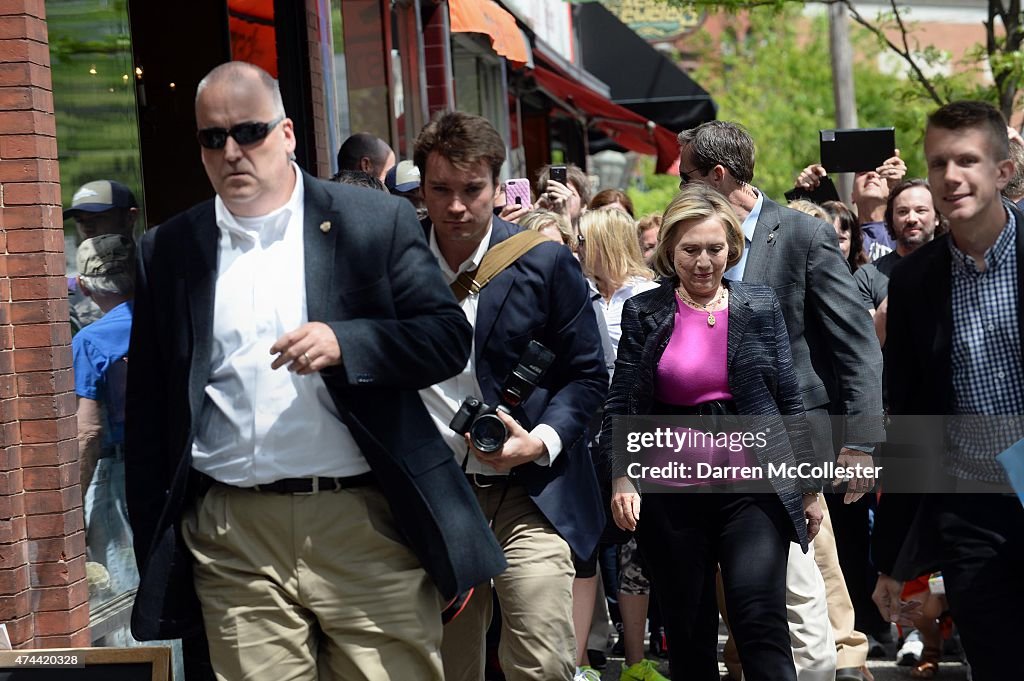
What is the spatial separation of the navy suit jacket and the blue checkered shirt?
4.01 ft

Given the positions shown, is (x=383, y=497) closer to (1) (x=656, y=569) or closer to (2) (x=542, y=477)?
(2) (x=542, y=477)

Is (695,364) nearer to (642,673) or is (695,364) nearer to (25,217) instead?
(642,673)

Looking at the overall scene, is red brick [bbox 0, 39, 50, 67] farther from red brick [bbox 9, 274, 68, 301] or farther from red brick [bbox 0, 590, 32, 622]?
red brick [bbox 0, 590, 32, 622]

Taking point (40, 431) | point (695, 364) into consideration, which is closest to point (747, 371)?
point (695, 364)

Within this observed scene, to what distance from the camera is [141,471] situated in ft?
12.4

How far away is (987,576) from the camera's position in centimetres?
406

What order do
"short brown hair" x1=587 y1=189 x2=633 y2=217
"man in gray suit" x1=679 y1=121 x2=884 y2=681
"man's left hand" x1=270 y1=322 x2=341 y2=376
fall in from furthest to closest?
"short brown hair" x1=587 y1=189 x2=633 y2=217, "man in gray suit" x1=679 y1=121 x2=884 y2=681, "man's left hand" x1=270 y1=322 x2=341 y2=376

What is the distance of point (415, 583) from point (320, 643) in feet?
1.06

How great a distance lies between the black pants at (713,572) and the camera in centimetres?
498

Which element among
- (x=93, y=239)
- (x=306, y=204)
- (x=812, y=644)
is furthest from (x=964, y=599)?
(x=93, y=239)

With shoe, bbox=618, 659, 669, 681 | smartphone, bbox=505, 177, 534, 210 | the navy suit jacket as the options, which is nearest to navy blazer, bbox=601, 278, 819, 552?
the navy suit jacket

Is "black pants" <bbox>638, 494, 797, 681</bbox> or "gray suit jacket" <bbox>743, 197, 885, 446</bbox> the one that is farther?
"gray suit jacket" <bbox>743, 197, 885, 446</bbox>

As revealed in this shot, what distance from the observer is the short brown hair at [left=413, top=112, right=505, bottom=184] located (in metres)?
4.65

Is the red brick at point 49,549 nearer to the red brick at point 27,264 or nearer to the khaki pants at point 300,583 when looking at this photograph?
the red brick at point 27,264
